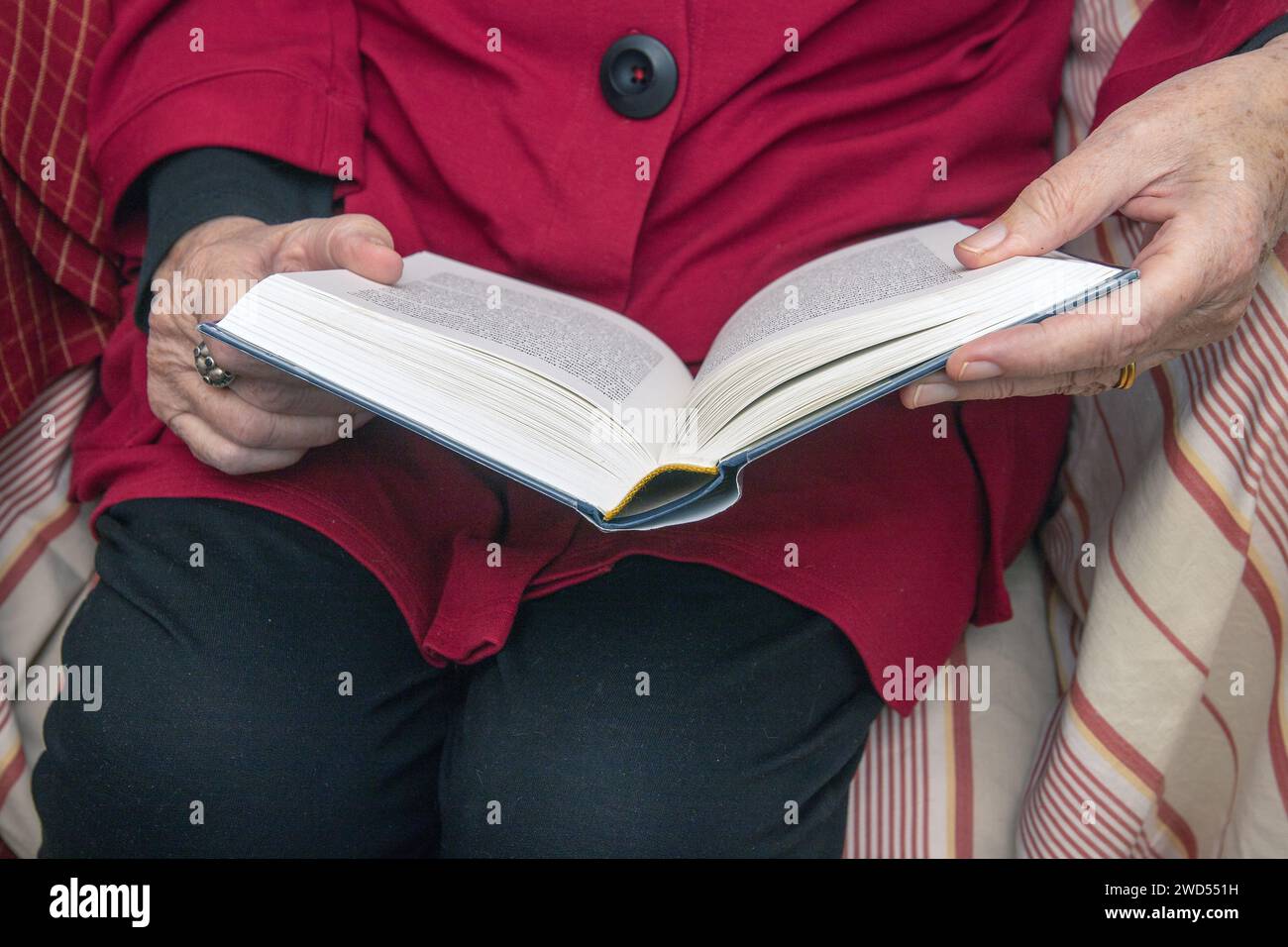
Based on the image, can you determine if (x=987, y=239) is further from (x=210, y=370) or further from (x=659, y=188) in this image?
(x=210, y=370)

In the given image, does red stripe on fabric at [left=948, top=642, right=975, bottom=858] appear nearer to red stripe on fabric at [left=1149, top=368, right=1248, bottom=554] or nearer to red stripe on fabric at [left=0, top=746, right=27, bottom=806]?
red stripe on fabric at [left=1149, top=368, right=1248, bottom=554]

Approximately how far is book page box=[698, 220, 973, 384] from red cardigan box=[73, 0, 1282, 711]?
3.2 inches

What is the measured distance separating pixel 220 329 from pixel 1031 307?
1.38 feet

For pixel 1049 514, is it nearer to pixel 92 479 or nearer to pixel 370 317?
pixel 370 317

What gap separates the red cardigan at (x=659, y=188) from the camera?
2.49 feet

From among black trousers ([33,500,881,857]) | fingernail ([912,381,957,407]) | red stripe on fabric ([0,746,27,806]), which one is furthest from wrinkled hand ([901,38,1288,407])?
red stripe on fabric ([0,746,27,806])

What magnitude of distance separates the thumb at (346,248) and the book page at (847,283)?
8.1 inches

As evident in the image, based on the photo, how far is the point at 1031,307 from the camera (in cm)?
58

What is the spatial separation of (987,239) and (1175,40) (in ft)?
1.03

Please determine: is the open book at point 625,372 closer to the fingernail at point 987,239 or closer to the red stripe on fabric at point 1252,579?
the fingernail at point 987,239

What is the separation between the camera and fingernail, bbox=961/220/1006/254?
63cm

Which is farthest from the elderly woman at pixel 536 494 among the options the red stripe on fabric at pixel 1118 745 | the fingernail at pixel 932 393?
the red stripe on fabric at pixel 1118 745

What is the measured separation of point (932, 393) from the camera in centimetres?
62
